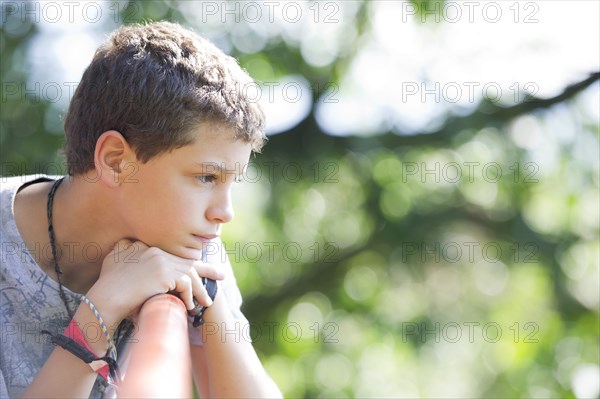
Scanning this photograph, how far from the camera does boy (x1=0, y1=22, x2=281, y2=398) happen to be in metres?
1.48

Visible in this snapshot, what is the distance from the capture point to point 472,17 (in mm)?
5258

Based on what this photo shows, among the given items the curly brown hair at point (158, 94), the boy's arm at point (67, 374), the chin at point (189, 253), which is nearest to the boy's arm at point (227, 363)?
the chin at point (189, 253)

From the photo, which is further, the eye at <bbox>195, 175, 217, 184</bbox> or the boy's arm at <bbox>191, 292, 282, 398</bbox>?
the boy's arm at <bbox>191, 292, 282, 398</bbox>

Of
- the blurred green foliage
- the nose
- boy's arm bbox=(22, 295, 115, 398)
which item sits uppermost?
the nose

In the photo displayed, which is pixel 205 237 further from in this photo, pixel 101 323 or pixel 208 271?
pixel 101 323

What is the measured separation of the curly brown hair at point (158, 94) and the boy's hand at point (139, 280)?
186 millimetres

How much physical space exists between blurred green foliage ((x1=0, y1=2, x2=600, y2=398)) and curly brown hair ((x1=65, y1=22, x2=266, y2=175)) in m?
3.03

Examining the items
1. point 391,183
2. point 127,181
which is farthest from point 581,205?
point 127,181

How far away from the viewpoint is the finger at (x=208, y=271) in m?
1.58

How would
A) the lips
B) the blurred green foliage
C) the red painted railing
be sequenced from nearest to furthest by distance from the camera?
the red painted railing → the lips → the blurred green foliage

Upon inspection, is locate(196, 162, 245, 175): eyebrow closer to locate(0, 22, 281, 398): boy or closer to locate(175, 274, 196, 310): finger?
locate(0, 22, 281, 398): boy

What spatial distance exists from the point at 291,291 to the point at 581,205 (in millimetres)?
1898

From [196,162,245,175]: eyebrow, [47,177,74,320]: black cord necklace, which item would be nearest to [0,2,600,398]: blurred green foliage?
[47,177,74,320]: black cord necklace

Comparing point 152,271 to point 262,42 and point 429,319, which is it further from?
point 429,319
